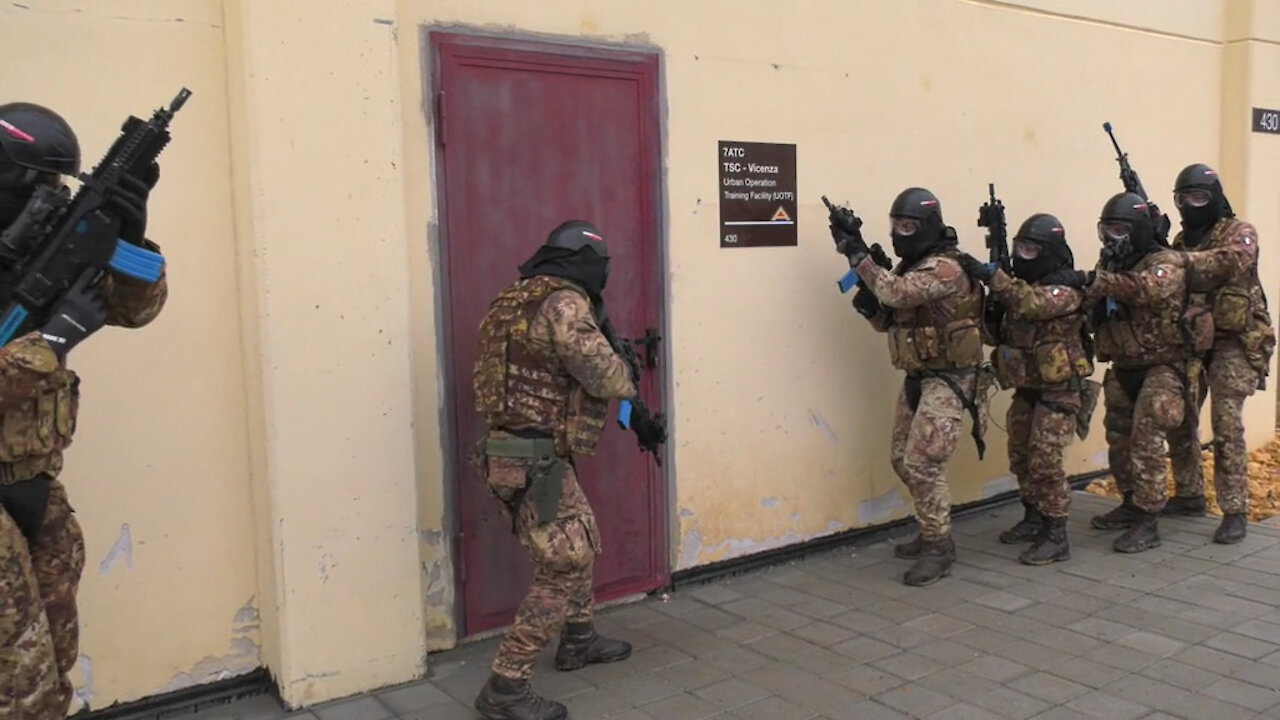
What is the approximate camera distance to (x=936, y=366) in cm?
537

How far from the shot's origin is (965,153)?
643 centimetres

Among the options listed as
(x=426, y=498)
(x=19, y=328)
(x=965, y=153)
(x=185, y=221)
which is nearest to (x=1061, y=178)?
(x=965, y=153)

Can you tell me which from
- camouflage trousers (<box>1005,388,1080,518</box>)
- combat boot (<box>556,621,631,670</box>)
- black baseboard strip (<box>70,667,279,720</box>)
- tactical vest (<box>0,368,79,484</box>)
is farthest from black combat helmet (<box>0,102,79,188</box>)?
camouflage trousers (<box>1005,388,1080,518</box>)

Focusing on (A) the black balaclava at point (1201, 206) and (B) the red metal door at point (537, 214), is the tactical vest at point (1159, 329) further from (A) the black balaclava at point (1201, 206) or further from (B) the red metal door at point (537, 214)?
(B) the red metal door at point (537, 214)

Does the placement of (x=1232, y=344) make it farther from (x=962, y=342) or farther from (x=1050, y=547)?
(x=962, y=342)

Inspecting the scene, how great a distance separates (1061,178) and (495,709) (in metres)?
5.43

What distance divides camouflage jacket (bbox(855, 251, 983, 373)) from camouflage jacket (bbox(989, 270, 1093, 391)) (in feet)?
0.71

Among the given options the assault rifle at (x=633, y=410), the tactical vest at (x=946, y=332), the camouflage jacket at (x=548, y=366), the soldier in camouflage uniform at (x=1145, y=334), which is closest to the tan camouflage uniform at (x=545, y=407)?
the camouflage jacket at (x=548, y=366)

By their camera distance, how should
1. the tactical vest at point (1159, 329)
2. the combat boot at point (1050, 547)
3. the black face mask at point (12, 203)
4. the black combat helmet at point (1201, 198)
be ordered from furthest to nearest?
the black combat helmet at point (1201, 198) < the tactical vest at point (1159, 329) < the combat boot at point (1050, 547) < the black face mask at point (12, 203)

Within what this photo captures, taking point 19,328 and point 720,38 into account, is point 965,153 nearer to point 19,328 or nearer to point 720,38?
point 720,38

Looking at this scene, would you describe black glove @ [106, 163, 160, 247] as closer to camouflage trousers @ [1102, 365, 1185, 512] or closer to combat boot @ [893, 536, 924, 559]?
combat boot @ [893, 536, 924, 559]

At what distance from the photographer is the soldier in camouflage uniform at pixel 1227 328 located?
5.87 meters

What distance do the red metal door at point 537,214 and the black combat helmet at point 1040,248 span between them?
204 centimetres

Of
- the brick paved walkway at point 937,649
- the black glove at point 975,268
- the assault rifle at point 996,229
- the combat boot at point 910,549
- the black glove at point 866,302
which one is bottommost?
the brick paved walkway at point 937,649
